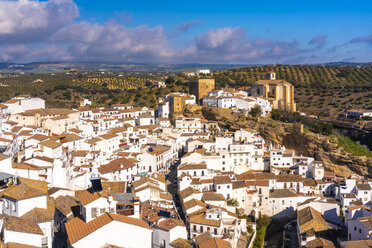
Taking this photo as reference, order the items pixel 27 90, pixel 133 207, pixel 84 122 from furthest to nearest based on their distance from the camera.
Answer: pixel 27 90
pixel 84 122
pixel 133 207

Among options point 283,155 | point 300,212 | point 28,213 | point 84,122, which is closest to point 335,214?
point 300,212

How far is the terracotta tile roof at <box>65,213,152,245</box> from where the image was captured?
14.1 m

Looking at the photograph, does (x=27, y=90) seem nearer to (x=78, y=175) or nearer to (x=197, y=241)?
(x=78, y=175)

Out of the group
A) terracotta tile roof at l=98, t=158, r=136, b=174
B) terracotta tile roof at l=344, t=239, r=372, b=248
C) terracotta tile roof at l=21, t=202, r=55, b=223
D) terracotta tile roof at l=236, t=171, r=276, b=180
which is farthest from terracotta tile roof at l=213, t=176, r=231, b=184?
terracotta tile roof at l=21, t=202, r=55, b=223

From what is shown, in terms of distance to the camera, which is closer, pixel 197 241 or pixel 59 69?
pixel 197 241

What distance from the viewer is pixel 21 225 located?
1373cm

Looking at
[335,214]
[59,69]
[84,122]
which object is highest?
[59,69]

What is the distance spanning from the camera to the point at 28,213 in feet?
50.8

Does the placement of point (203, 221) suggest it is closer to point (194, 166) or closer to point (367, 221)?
point (194, 166)

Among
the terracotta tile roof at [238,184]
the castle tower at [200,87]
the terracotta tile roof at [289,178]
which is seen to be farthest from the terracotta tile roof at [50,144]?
the castle tower at [200,87]

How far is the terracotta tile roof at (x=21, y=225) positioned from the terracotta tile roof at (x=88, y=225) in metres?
1.24

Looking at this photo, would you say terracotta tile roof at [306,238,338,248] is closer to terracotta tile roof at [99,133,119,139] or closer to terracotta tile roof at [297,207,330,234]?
terracotta tile roof at [297,207,330,234]

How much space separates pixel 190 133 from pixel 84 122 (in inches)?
449

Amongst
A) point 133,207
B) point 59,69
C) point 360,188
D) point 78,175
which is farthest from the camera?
point 59,69
